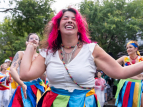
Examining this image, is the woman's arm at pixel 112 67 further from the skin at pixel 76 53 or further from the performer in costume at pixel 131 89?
the performer in costume at pixel 131 89

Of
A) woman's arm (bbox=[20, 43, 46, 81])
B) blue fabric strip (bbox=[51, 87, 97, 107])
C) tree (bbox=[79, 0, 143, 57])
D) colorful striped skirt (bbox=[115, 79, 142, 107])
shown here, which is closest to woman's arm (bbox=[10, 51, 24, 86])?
woman's arm (bbox=[20, 43, 46, 81])

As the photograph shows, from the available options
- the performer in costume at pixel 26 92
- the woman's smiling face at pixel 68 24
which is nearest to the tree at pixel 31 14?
the performer in costume at pixel 26 92

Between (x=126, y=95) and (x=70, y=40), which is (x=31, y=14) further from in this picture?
(x=70, y=40)

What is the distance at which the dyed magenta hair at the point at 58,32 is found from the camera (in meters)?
2.12

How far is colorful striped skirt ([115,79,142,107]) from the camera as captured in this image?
14.8ft

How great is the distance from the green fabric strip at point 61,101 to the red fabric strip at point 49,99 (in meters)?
0.04

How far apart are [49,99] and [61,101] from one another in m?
0.15

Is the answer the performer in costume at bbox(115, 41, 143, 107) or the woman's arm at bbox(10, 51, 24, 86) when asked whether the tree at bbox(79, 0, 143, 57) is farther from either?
the woman's arm at bbox(10, 51, 24, 86)

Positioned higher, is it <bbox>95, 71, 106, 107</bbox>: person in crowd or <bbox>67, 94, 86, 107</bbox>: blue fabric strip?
<bbox>67, 94, 86, 107</bbox>: blue fabric strip

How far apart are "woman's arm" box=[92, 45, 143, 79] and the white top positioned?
6 centimetres

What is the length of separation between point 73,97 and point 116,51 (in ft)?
43.1

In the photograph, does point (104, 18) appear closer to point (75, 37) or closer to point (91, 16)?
point (91, 16)

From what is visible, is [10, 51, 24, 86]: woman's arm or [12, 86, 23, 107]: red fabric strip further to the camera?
[12, 86, 23, 107]: red fabric strip

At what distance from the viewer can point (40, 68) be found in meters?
2.04
